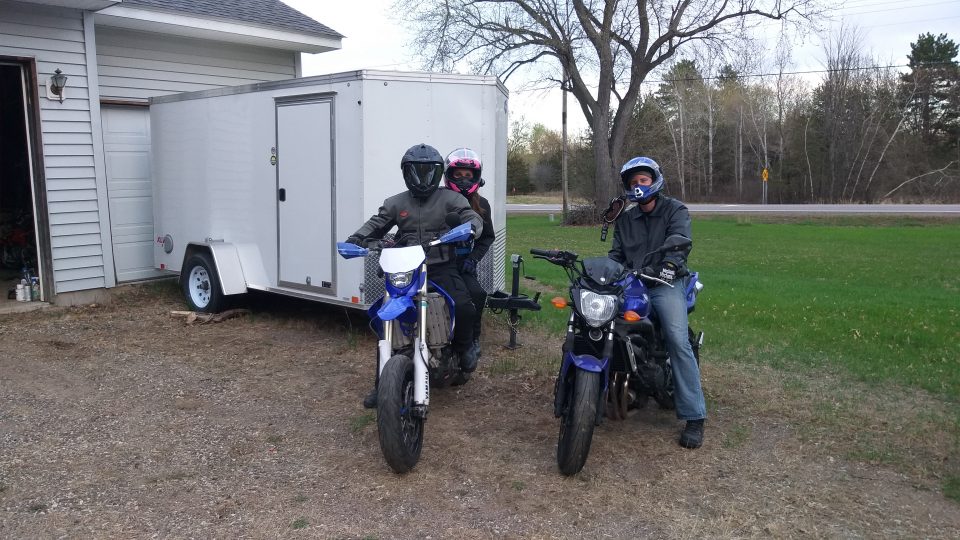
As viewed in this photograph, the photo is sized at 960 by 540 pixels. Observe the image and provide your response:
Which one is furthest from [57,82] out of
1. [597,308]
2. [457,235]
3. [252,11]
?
[597,308]

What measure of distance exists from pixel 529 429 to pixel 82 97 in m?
7.32

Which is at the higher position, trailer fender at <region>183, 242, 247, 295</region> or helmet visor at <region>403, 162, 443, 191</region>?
helmet visor at <region>403, 162, 443, 191</region>

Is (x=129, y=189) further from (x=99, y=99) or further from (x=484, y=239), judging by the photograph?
(x=484, y=239)

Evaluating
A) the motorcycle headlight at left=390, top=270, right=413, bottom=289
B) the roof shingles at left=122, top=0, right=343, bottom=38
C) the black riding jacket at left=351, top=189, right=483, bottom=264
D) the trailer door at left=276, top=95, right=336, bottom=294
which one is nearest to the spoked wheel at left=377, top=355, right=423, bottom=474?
the motorcycle headlight at left=390, top=270, right=413, bottom=289

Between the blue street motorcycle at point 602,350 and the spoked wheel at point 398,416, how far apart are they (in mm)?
853

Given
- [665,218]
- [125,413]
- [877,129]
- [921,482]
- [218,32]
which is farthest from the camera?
[877,129]

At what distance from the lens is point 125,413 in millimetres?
5863

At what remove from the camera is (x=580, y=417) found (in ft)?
14.4

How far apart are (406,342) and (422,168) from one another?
1.26m

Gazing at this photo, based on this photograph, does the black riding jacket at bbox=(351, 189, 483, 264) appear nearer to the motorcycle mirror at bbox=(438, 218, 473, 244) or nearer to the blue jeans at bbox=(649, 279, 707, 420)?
the motorcycle mirror at bbox=(438, 218, 473, 244)

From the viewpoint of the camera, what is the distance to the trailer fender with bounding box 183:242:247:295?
873 centimetres

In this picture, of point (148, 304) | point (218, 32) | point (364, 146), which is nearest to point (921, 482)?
point (364, 146)

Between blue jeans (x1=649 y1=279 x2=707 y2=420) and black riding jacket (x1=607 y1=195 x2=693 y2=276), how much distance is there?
7.4 inches

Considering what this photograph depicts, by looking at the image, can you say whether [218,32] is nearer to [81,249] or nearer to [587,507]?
[81,249]
